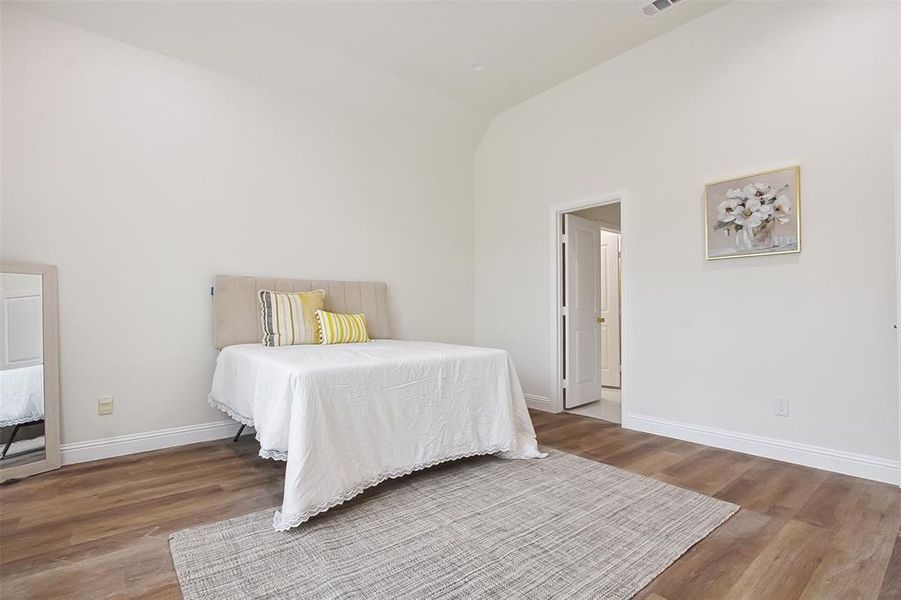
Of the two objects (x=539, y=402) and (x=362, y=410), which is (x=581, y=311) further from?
(x=362, y=410)

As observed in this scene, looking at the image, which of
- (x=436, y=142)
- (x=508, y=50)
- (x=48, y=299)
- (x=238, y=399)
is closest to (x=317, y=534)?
(x=238, y=399)

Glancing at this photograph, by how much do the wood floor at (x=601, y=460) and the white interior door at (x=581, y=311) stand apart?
128 cm

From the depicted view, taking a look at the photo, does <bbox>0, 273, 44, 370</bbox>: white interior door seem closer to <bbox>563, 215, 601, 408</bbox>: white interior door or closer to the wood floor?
the wood floor

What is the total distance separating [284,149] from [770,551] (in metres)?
4.06

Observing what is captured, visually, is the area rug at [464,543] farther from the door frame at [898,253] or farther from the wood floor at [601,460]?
the door frame at [898,253]

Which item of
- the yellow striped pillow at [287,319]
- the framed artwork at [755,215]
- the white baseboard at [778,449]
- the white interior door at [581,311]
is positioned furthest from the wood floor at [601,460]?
the framed artwork at [755,215]

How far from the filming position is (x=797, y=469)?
2771 mm

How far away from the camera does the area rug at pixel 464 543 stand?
5.32 ft

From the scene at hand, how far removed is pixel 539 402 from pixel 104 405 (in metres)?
3.55

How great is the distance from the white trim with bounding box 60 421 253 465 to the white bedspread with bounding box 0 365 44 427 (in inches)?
12.0

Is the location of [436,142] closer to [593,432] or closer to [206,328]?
[206,328]

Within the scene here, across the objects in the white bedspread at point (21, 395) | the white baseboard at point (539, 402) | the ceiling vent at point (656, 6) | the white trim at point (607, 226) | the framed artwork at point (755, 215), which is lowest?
the white baseboard at point (539, 402)

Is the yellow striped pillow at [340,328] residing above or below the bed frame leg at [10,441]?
above

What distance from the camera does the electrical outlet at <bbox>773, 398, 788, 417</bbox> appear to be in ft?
9.62
